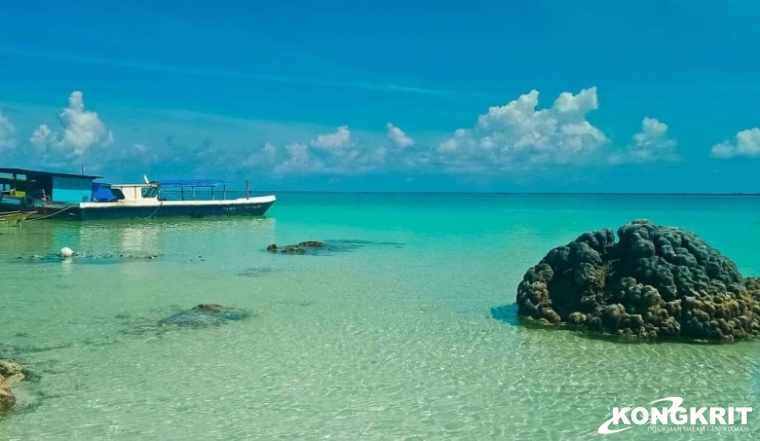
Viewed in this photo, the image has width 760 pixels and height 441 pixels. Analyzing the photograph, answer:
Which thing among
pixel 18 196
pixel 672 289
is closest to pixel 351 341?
pixel 672 289

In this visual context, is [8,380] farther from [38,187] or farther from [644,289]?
[38,187]

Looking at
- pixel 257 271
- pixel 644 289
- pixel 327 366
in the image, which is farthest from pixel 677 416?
pixel 257 271

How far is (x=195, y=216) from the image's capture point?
2175 inches

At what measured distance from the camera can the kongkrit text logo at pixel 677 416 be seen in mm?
8023

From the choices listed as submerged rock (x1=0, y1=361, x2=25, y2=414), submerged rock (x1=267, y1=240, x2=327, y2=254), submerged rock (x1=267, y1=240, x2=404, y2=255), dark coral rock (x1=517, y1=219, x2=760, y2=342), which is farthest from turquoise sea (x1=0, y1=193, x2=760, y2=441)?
submerged rock (x1=267, y1=240, x2=404, y2=255)

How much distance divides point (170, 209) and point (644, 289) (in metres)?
47.4

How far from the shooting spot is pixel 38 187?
164 ft

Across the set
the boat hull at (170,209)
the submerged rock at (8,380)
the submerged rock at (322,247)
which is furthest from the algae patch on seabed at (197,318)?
the boat hull at (170,209)

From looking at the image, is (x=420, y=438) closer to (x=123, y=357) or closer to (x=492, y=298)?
(x=123, y=357)

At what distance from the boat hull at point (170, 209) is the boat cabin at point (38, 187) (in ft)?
7.60

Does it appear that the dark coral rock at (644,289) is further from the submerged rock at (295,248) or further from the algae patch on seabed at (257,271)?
the submerged rock at (295,248)

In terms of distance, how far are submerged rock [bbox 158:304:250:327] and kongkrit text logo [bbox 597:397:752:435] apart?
27.0 feet

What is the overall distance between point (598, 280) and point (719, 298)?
224 cm

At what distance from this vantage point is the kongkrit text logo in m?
8.02
